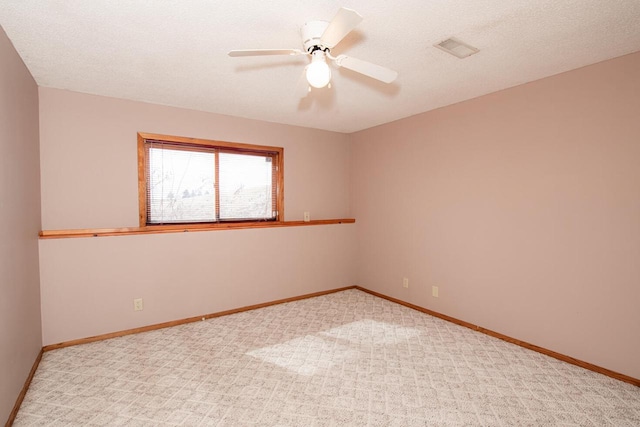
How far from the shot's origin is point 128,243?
318cm

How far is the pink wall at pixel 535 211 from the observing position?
7.70 feet

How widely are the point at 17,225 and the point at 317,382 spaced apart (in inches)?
92.3

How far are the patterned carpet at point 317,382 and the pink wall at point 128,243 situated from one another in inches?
14.3

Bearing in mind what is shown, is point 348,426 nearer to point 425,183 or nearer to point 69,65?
point 425,183

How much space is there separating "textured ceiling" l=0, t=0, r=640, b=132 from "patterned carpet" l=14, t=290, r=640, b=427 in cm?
236

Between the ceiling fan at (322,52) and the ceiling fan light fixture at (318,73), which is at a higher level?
the ceiling fan at (322,52)

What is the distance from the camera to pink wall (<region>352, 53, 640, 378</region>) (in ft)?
7.70

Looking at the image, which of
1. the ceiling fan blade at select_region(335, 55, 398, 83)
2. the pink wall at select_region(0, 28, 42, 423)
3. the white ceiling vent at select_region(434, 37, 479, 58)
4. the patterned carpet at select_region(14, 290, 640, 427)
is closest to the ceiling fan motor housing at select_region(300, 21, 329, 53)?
the ceiling fan blade at select_region(335, 55, 398, 83)

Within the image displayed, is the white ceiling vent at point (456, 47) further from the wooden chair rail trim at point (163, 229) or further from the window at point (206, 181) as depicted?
the wooden chair rail trim at point (163, 229)

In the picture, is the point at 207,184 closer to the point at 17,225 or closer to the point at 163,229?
the point at 163,229

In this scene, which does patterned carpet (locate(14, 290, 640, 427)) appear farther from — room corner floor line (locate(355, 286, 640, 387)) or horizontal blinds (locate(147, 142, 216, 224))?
horizontal blinds (locate(147, 142, 216, 224))

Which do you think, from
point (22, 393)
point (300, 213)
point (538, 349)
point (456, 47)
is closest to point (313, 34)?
point (456, 47)

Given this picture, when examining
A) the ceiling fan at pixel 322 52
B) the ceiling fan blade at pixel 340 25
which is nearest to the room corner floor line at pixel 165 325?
the ceiling fan at pixel 322 52

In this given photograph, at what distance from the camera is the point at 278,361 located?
8.67ft
